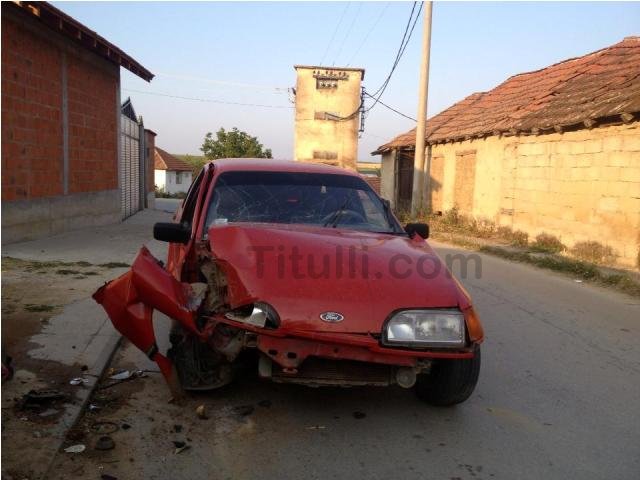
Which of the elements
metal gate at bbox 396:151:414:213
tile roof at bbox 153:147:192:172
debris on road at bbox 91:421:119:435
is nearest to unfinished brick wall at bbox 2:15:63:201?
debris on road at bbox 91:421:119:435

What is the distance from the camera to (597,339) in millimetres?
6023

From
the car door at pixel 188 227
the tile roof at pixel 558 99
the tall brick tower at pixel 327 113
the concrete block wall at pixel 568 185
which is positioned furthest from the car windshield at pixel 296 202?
the tall brick tower at pixel 327 113

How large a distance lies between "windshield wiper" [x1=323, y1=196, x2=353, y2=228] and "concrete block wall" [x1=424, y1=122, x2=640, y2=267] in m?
7.78

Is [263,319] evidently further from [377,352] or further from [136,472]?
[136,472]

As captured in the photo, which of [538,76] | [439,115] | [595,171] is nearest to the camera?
[595,171]

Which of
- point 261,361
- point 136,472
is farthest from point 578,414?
point 136,472

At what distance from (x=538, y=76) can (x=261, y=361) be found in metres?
18.7

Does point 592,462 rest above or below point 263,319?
below

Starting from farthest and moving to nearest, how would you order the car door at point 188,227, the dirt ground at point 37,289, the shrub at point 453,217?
the shrub at point 453,217, the dirt ground at point 37,289, the car door at point 188,227

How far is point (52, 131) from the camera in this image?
1148 cm

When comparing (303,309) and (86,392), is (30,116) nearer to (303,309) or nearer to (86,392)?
(86,392)

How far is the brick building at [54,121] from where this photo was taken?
9961mm

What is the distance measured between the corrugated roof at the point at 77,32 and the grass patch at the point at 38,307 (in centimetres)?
574

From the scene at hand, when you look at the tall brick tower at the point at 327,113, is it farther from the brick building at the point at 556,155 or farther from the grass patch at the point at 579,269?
the grass patch at the point at 579,269
